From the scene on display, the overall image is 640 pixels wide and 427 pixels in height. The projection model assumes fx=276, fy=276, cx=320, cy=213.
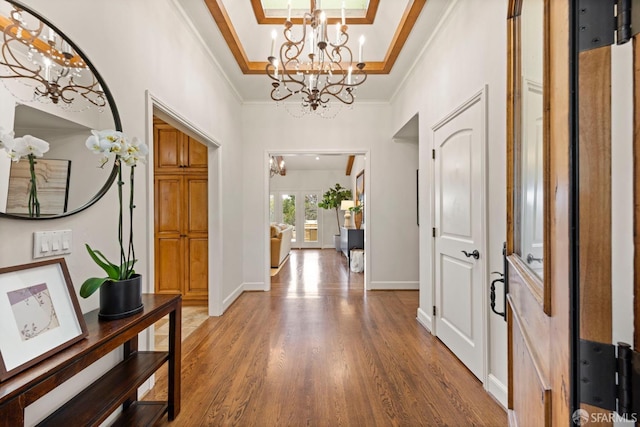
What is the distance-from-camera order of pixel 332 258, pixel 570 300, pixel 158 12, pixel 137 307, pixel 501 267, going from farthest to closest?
pixel 332 258 < pixel 158 12 < pixel 501 267 < pixel 137 307 < pixel 570 300

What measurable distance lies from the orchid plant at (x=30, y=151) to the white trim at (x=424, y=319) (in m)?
2.99

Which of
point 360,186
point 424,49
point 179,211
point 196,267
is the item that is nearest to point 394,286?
point 196,267

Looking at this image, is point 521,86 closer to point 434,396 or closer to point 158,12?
point 434,396

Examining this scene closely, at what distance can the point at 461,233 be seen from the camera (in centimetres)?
221

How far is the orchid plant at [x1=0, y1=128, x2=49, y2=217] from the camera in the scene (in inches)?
40.3

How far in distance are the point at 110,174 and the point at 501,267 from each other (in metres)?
2.40

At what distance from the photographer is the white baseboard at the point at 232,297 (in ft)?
11.0

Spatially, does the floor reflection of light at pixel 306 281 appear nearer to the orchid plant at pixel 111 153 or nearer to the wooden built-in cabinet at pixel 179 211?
the wooden built-in cabinet at pixel 179 211

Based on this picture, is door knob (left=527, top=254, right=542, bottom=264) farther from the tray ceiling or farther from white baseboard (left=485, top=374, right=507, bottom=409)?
the tray ceiling

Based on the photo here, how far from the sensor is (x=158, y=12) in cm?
200

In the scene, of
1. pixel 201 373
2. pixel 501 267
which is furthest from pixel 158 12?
pixel 501 267

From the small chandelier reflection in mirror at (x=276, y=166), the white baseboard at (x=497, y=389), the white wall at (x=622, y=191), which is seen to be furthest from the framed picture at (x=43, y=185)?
the small chandelier reflection in mirror at (x=276, y=166)
